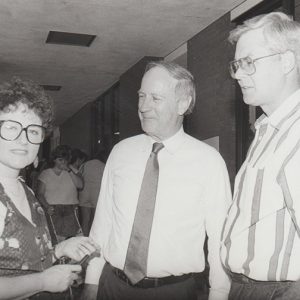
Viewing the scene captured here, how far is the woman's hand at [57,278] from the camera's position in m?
1.61

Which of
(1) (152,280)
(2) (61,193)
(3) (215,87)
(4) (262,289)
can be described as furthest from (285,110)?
(2) (61,193)

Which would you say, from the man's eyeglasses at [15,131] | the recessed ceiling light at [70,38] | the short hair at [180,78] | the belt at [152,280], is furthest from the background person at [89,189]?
the man's eyeglasses at [15,131]

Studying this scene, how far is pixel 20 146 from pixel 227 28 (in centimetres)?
Result: 415

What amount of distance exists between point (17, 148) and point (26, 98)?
0.22 m

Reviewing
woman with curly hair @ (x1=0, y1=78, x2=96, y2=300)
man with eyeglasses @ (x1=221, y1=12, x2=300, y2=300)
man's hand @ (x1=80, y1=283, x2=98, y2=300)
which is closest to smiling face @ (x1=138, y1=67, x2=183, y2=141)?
man with eyeglasses @ (x1=221, y1=12, x2=300, y2=300)

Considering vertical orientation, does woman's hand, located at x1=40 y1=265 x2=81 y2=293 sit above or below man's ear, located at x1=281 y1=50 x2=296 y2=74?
below

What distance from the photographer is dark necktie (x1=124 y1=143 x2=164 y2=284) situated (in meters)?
2.26

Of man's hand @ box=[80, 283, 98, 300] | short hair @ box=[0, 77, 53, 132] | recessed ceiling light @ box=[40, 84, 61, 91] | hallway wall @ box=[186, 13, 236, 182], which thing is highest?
recessed ceiling light @ box=[40, 84, 61, 91]

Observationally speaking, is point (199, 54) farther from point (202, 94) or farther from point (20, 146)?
point (20, 146)

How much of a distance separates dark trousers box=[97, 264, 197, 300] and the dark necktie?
0.08 meters

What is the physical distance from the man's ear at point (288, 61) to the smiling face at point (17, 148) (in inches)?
42.3

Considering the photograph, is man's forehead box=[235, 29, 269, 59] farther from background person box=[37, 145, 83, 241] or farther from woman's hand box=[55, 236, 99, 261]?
background person box=[37, 145, 83, 241]

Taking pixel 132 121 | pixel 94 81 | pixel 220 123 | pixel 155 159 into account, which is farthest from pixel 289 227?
pixel 94 81

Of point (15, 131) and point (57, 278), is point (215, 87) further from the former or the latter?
point (57, 278)
